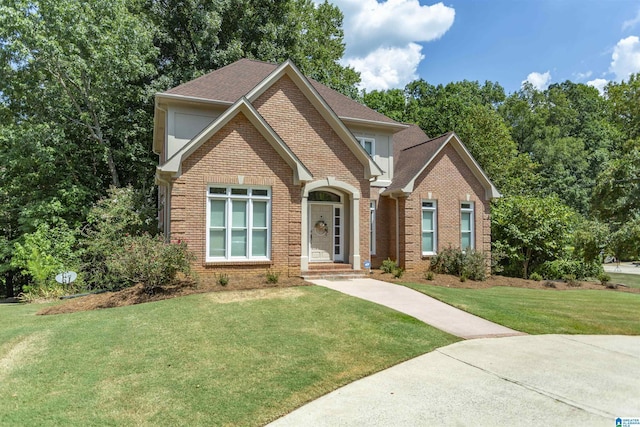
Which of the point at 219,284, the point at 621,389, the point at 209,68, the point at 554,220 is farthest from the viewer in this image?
the point at 209,68

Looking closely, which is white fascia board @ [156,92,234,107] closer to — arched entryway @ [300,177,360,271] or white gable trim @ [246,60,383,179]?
white gable trim @ [246,60,383,179]

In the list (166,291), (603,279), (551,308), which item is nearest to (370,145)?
(551,308)

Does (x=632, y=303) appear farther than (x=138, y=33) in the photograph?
No

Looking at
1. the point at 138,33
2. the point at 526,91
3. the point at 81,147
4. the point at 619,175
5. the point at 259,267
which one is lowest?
the point at 259,267

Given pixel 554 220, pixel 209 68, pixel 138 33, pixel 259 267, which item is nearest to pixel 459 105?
pixel 554 220

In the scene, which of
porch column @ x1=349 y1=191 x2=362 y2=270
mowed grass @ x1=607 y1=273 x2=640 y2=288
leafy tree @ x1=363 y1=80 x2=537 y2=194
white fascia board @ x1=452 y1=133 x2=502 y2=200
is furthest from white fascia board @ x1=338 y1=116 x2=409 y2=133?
leafy tree @ x1=363 y1=80 x2=537 y2=194

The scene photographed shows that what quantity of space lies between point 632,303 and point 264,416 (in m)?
12.3

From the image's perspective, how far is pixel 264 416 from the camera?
4.60 metres

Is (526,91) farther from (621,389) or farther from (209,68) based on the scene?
(621,389)

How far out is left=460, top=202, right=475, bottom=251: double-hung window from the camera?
693 inches

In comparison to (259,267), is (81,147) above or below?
above

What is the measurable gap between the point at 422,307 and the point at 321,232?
19.8 ft

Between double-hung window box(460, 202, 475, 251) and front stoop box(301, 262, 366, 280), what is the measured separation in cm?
543

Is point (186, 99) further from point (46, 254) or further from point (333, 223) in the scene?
point (46, 254)
